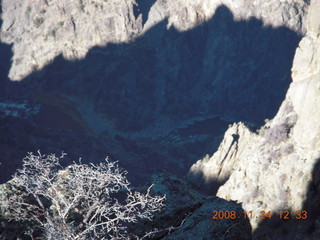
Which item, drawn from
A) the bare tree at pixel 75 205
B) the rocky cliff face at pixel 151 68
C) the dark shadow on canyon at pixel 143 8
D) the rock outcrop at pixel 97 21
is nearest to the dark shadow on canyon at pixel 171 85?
the rocky cliff face at pixel 151 68

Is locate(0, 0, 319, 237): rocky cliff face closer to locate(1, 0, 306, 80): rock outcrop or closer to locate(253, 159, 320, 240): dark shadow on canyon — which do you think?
locate(1, 0, 306, 80): rock outcrop

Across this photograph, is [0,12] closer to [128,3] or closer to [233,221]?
[128,3]

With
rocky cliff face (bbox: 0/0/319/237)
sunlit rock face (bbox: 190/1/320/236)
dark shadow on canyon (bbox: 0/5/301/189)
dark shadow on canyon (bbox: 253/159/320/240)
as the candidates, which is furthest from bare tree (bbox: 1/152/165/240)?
dark shadow on canyon (bbox: 0/5/301/189)

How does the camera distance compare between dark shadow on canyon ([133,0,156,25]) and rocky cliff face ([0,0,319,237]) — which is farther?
dark shadow on canyon ([133,0,156,25])

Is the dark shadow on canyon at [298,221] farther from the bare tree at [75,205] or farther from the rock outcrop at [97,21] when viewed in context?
the rock outcrop at [97,21]

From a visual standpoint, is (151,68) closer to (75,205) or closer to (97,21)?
(97,21)

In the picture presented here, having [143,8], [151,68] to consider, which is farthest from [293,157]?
[143,8]
